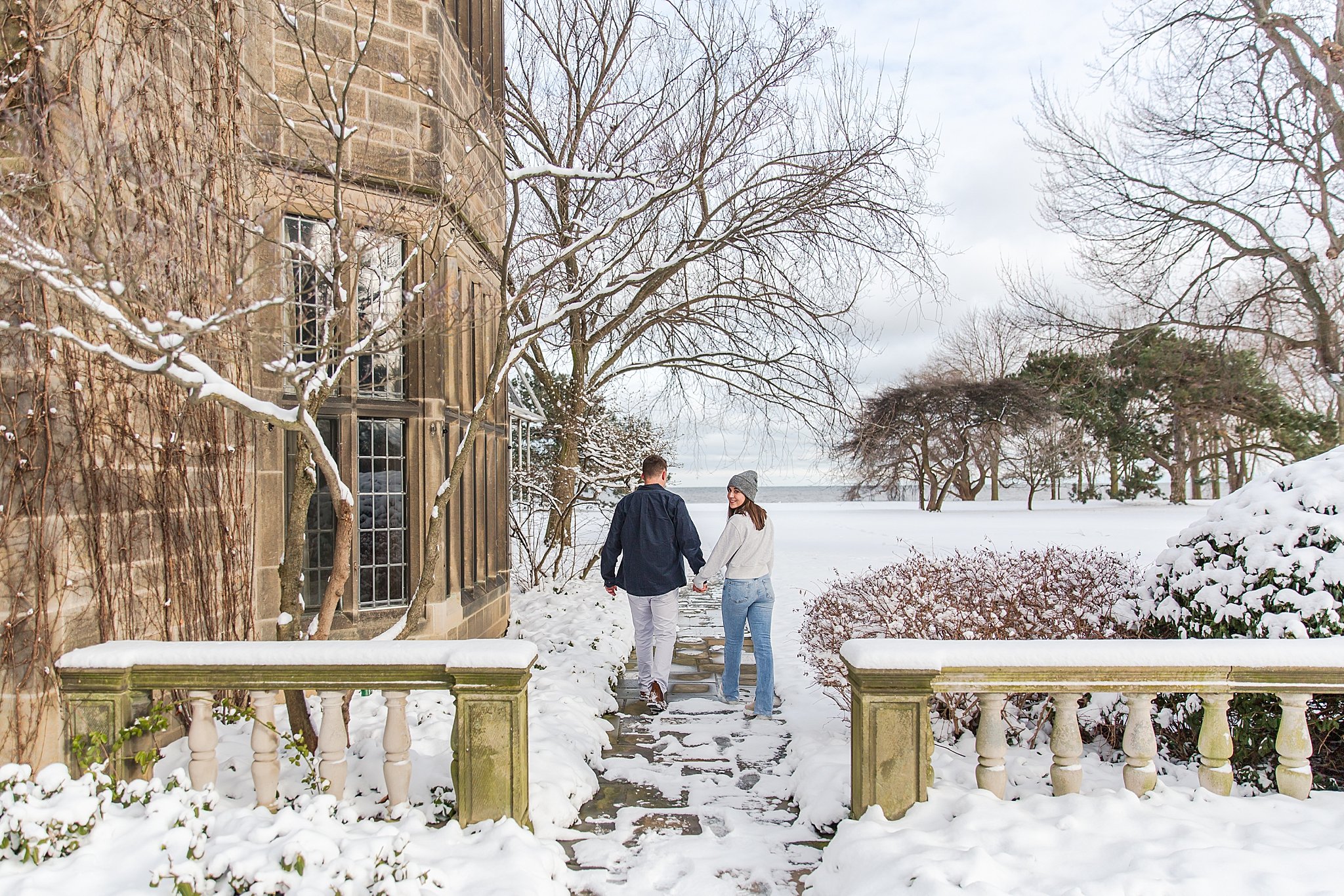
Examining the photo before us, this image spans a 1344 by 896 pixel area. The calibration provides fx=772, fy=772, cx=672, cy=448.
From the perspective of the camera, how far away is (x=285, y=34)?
16.7ft

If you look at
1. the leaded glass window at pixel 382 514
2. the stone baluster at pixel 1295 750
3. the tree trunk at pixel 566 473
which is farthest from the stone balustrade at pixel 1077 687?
the tree trunk at pixel 566 473

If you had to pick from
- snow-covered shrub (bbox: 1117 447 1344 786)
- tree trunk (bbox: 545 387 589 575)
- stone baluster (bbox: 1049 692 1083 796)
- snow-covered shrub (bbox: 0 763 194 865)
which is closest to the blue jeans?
stone baluster (bbox: 1049 692 1083 796)

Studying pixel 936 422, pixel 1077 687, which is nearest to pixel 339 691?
pixel 1077 687

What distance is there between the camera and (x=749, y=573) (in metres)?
5.41

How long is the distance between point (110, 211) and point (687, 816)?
3850 millimetres

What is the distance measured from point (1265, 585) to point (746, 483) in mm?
2967

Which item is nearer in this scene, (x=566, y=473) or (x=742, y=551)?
(x=742, y=551)

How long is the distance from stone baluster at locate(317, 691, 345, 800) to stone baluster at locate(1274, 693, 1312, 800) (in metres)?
4.02

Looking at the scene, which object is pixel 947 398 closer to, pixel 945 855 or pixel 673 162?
pixel 673 162

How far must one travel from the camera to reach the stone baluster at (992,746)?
3.32m

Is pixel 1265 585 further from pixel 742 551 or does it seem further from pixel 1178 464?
pixel 1178 464

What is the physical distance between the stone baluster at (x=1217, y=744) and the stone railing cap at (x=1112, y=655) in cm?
19

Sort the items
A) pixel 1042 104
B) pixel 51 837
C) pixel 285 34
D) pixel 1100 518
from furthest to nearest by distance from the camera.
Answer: pixel 1100 518, pixel 1042 104, pixel 285 34, pixel 51 837

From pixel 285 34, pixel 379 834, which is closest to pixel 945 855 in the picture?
pixel 379 834
